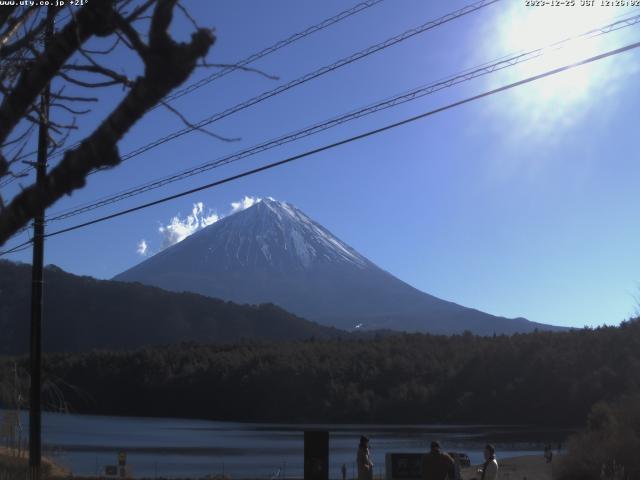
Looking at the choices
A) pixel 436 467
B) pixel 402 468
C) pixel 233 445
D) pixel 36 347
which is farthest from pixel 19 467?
pixel 233 445

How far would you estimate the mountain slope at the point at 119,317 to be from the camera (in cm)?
15175

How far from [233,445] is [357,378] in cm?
4762

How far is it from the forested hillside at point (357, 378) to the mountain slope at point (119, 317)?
1194 inches

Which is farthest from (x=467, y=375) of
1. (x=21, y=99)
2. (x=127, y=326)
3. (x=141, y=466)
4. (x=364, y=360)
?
(x=21, y=99)

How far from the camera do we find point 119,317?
167625 mm

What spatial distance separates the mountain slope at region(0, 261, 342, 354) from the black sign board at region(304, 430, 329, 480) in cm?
13490

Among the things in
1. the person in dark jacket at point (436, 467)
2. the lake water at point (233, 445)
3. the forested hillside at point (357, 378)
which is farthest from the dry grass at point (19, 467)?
the forested hillside at point (357, 378)

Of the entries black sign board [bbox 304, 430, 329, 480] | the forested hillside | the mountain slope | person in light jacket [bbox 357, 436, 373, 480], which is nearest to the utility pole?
person in light jacket [bbox 357, 436, 373, 480]

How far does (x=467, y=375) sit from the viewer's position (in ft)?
343

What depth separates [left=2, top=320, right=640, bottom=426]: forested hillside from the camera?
93.1 m

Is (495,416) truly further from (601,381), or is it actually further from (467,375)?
(601,381)

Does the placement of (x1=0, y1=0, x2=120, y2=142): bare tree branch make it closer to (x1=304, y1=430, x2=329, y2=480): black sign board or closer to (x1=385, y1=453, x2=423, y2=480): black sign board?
(x1=304, y1=430, x2=329, y2=480): black sign board

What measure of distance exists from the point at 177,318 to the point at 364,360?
65912 mm

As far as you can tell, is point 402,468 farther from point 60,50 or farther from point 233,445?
point 233,445
